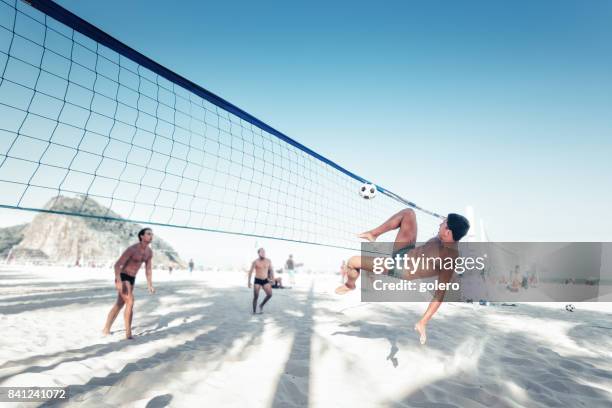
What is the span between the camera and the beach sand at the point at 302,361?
244cm

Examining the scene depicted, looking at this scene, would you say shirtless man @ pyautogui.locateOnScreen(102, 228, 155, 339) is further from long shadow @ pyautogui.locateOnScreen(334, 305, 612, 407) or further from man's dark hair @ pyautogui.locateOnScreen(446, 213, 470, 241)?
man's dark hair @ pyautogui.locateOnScreen(446, 213, 470, 241)

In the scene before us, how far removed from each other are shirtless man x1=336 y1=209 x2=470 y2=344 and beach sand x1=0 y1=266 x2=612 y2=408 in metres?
0.72

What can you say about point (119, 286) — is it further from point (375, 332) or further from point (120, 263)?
point (375, 332)

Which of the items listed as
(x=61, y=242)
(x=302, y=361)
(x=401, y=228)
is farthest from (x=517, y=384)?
(x=61, y=242)

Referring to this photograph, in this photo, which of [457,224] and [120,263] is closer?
[457,224]

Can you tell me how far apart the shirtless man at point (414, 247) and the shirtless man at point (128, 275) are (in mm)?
3041

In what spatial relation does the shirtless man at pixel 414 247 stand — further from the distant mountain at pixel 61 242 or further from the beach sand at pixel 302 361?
the distant mountain at pixel 61 242

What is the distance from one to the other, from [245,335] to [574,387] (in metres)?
3.63

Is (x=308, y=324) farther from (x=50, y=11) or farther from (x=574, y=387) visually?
(x=50, y=11)

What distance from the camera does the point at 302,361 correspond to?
3252mm

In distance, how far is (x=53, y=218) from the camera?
78.1 metres

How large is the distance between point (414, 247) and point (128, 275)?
4.05 metres

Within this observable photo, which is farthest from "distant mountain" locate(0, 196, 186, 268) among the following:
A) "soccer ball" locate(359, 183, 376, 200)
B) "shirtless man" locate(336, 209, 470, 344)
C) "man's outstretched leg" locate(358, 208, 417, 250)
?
"man's outstretched leg" locate(358, 208, 417, 250)

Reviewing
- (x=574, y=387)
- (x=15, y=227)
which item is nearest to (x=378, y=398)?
(x=574, y=387)
